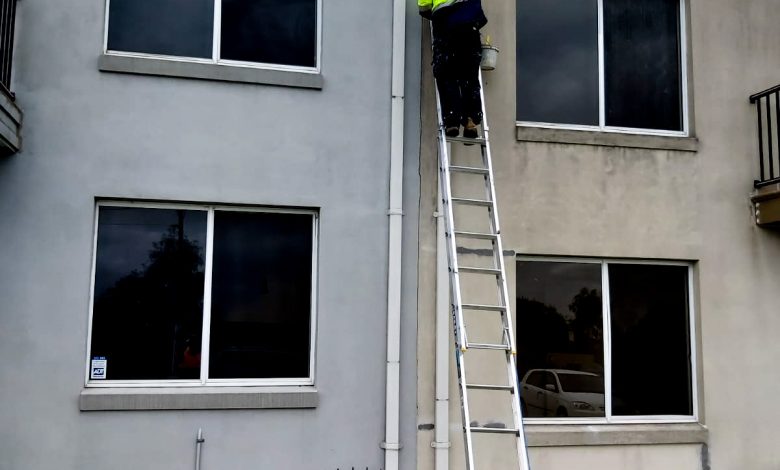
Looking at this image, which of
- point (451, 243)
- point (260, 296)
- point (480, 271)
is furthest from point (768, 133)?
point (260, 296)

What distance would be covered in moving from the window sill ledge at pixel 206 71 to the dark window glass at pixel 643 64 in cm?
321

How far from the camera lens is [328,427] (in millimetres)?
6629

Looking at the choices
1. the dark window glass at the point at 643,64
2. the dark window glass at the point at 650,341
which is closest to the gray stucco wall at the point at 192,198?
the dark window glass at the point at 650,341

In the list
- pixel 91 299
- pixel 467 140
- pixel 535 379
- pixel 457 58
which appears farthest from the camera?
pixel 535 379

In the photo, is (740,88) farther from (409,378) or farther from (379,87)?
(409,378)

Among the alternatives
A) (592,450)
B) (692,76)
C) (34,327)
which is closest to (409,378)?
(592,450)

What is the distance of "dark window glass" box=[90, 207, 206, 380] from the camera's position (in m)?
6.50

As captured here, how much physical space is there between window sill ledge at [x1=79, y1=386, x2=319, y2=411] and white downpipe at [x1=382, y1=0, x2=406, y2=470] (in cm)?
69

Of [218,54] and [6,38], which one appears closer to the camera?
[6,38]

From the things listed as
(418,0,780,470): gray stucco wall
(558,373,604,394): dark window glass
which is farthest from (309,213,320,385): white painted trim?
(558,373,604,394): dark window glass

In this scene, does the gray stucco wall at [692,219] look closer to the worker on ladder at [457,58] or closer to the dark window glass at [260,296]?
the worker on ladder at [457,58]

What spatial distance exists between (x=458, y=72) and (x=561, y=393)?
3226mm

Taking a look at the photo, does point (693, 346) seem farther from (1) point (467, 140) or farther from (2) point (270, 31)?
(2) point (270, 31)

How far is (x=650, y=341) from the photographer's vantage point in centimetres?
759
